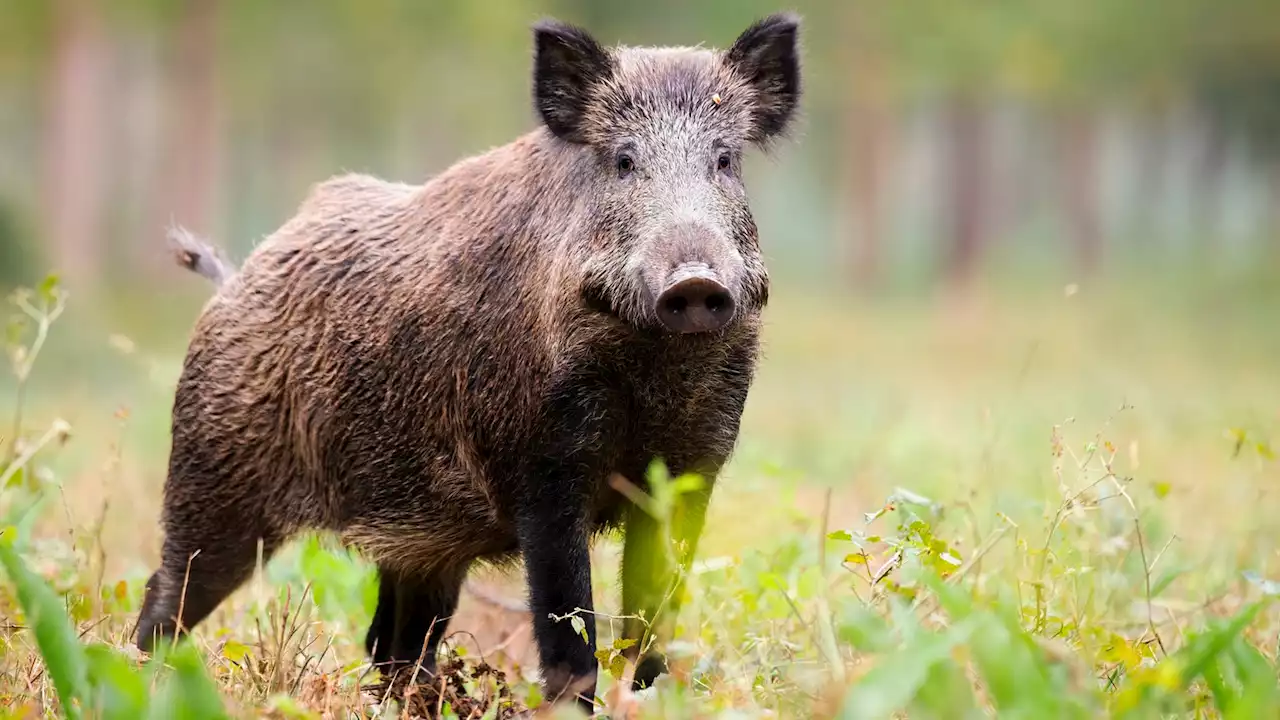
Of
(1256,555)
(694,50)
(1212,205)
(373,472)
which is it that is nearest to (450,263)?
(373,472)

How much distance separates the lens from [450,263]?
391 cm

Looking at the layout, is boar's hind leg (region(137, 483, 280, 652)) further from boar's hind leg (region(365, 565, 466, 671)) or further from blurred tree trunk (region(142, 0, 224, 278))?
blurred tree trunk (region(142, 0, 224, 278))

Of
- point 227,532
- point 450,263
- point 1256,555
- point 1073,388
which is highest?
point 450,263

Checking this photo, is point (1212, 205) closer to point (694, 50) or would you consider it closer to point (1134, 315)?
point (1134, 315)

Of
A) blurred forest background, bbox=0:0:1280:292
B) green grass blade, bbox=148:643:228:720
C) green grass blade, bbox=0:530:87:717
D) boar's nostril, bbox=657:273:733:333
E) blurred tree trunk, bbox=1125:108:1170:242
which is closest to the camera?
green grass blade, bbox=148:643:228:720

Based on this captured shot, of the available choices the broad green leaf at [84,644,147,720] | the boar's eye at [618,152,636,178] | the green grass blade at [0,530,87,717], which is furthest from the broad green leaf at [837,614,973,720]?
the boar's eye at [618,152,636,178]

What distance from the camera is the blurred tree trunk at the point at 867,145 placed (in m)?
24.3

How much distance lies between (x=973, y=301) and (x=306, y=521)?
21.0m

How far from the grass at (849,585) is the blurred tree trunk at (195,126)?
9337 mm

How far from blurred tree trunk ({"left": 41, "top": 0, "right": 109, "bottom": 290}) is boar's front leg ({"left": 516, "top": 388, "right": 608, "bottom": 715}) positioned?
52.8ft

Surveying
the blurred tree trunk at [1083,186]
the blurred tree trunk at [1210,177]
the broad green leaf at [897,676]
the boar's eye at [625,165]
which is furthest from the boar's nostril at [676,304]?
the blurred tree trunk at [1210,177]

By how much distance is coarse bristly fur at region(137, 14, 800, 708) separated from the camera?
3455 mm

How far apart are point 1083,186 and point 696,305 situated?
28.8 m

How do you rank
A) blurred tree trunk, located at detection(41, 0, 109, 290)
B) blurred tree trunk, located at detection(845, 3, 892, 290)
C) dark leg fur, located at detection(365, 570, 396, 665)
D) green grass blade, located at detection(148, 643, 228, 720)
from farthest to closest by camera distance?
1. blurred tree trunk, located at detection(845, 3, 892, 290)
2. blurred tree trunk, located at detection(41, 0, 109, 290)
3. dark leg fur, located at detection(365, 570, 396, 665)
4. green grass blade, located at detection(148, 643, 228, 720)
